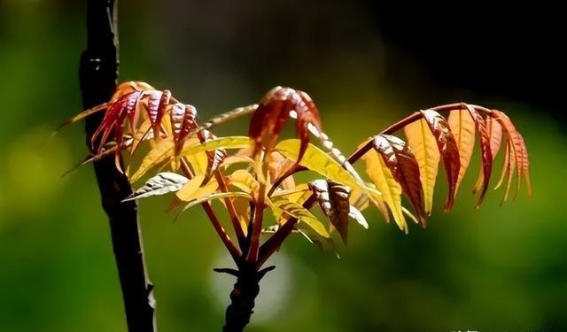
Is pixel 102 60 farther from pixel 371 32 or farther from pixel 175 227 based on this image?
pixel 371 32

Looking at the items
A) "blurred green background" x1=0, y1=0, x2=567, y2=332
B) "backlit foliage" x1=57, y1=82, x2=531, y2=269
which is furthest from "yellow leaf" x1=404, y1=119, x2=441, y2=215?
"blurred green background" x1=0, y1=0, x2=567, y2=332

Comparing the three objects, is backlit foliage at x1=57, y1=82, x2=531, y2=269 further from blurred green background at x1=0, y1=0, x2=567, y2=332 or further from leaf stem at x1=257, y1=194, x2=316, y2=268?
blurred green background at x1=0, y1=0, x2=567, y2=332

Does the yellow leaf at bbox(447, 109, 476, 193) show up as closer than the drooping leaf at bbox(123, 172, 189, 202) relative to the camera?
No

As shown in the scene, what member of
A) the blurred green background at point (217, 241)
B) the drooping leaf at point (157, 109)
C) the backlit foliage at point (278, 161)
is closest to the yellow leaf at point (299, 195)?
the backlit foliage at point (278, 161)

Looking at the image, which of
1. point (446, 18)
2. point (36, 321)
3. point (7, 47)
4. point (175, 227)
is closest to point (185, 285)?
point (175, 227)

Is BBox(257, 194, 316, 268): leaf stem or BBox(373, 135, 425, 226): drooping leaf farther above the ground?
BBox(373, 135, 425, 226): drooping leaf

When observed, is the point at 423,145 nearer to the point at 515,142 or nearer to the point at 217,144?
the point at 515,142

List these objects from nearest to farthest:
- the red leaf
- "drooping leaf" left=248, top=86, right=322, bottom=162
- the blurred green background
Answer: "drooping leaf" left=248, top=86, right=322, bottom=162 < the red leaf < the blurred green background
